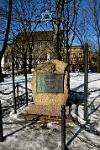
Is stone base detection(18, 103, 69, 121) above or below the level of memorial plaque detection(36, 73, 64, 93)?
below

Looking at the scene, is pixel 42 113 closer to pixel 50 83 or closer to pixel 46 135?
pixel 50 83

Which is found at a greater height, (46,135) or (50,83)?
(50,83)

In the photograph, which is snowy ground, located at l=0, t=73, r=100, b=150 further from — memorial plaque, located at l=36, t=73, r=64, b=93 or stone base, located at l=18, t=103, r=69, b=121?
memorial plaque, located at l=36, t=73, r=64, b=93

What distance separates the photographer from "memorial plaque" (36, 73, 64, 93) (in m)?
9.23

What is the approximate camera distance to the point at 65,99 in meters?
9.26

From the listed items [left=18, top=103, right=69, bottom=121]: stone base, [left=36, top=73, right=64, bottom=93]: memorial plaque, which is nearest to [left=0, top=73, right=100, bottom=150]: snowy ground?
[left=18, top=103, right=69, bottom=121]: stone base

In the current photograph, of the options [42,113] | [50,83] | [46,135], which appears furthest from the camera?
[50,83]

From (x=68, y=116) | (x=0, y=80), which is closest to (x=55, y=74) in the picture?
(x=68, y=116)

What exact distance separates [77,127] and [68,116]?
0.69 m

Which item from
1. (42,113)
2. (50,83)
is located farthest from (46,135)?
(50,83)

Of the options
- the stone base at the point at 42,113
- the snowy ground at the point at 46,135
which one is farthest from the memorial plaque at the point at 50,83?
the snowy ground at the point at 46,135

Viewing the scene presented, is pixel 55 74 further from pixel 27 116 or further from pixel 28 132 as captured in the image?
pixel 28 132

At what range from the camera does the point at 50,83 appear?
9.28 meters

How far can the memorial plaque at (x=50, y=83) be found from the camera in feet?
30.3
